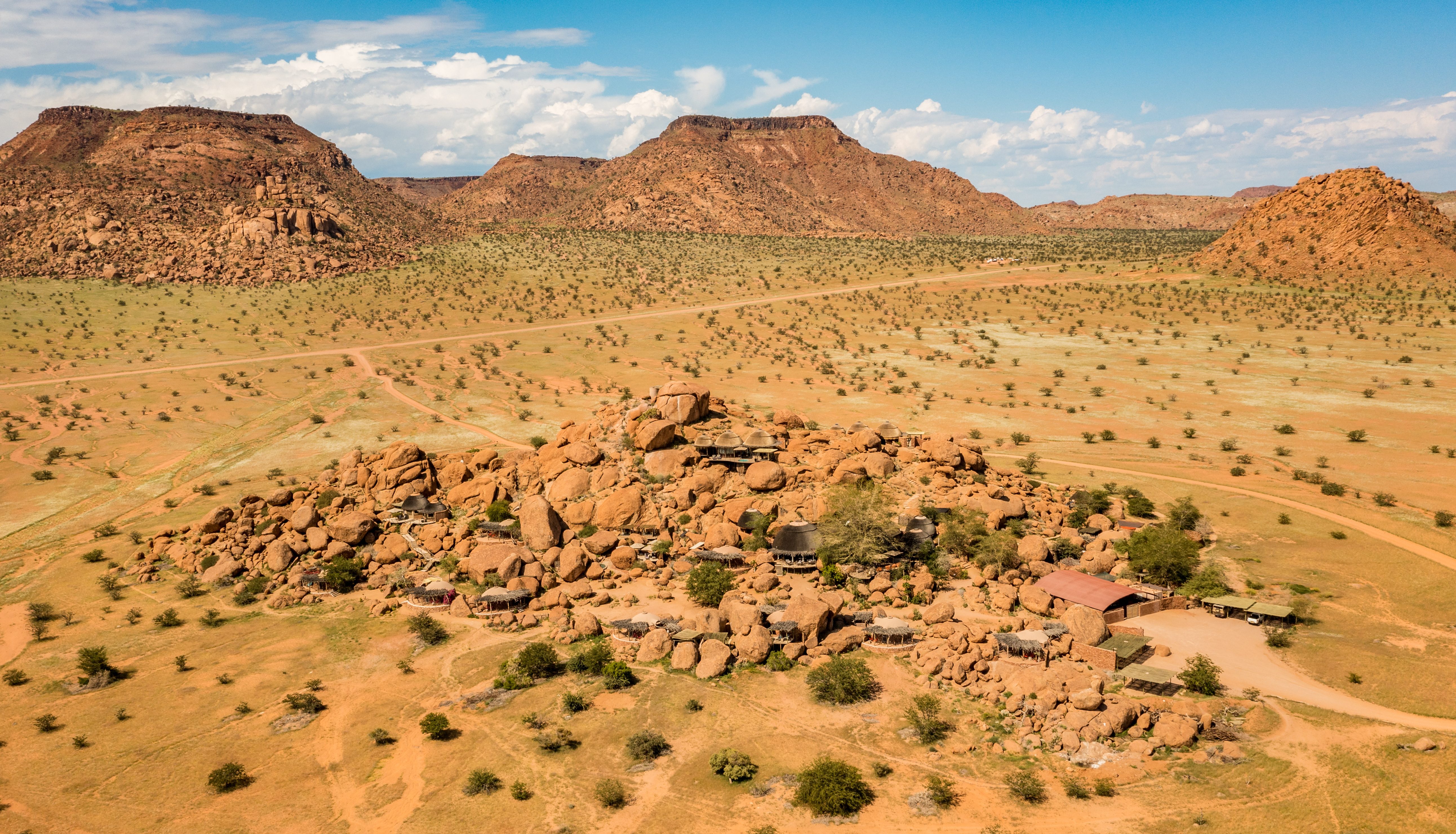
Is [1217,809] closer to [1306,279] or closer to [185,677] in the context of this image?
[185,677]

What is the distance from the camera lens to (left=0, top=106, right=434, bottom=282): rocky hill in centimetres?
11200

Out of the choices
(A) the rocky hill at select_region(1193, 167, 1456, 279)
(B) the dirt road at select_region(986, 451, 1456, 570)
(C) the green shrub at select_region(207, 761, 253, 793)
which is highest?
(A) the rocky hill at select_region(1193, 167, 1456, 279)

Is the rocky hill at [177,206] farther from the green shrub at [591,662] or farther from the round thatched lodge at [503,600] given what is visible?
the green shrub at [591,662]

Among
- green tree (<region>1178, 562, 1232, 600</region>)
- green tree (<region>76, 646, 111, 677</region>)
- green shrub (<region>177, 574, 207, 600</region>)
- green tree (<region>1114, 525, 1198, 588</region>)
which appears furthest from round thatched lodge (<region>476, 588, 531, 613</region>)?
green tree (<region>1178, 562, 1232, 600</region>)

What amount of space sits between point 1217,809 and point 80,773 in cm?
3500

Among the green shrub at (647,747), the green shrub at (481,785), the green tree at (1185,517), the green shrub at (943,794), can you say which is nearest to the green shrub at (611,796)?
the green shrub at (647,747)

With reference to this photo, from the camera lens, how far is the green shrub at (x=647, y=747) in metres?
24.5

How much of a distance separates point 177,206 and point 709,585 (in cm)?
13037

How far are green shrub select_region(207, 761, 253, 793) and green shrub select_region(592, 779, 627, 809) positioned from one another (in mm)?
11612

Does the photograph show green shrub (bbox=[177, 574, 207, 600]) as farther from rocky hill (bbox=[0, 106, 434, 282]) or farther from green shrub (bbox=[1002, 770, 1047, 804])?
rocky hill (bbox=[0, 106, 434, 282])

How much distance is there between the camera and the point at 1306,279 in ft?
349

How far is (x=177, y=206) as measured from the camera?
121 m

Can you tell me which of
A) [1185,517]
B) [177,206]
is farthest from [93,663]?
[177,206]

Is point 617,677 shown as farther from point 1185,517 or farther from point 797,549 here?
point 1185,517
